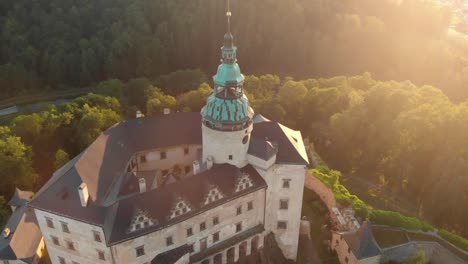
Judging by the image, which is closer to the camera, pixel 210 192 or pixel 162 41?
pixel 210 192

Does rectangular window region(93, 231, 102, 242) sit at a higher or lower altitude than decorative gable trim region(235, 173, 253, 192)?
lower

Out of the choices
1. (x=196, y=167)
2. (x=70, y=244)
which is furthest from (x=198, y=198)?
(x=70, y=244)

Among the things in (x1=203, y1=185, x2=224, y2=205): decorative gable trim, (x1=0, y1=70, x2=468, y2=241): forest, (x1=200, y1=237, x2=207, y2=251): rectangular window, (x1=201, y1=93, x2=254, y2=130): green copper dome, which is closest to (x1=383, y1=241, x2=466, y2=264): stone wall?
(x1=0, y1=70, x2=468, y2=241): forest

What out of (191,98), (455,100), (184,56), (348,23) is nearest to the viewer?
(191,98)

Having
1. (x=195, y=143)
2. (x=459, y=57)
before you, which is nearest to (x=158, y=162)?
(x=195, y=143)

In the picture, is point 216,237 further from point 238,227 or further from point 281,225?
point 281,225

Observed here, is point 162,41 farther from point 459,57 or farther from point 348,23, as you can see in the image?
point 459,57

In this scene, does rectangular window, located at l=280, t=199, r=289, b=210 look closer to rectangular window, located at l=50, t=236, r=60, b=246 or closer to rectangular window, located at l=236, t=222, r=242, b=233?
rectangular window, located at l=236, t=222, r=242, b=233
